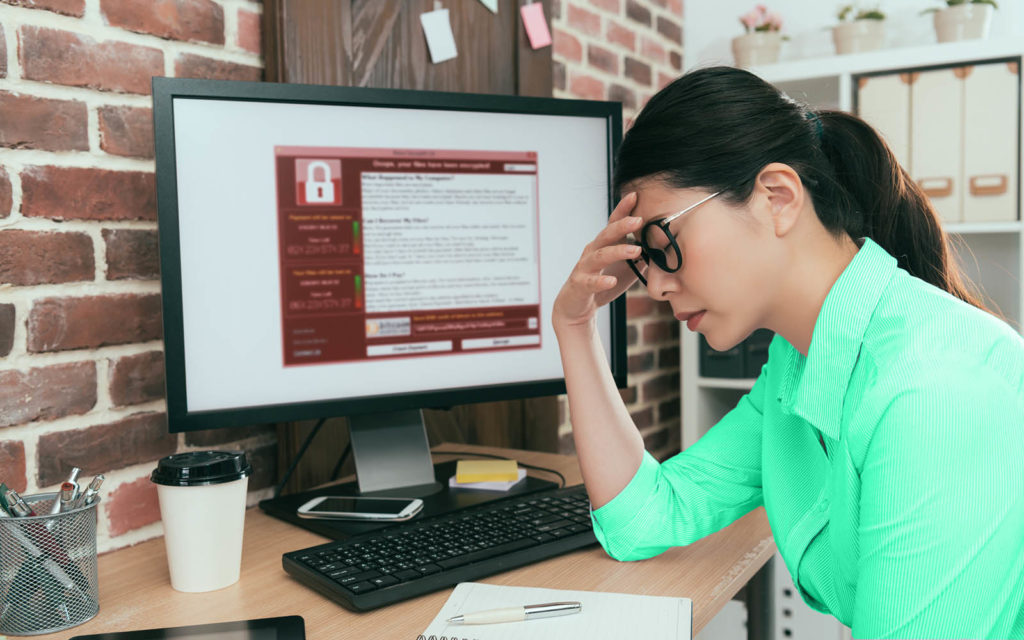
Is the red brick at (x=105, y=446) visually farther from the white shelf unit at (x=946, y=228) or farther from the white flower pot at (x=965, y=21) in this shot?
the white flower pot at (x=965, y=21)

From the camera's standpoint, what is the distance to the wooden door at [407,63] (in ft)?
3.81

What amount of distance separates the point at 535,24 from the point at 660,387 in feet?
3.48

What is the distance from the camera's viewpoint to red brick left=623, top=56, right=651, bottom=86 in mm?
2080

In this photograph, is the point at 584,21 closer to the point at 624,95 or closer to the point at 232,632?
the point at 624,95

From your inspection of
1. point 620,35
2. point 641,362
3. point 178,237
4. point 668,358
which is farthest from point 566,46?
point 178,237

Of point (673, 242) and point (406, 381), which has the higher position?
point (673, 242)

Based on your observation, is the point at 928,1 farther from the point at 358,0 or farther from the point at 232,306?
the point at 232,306

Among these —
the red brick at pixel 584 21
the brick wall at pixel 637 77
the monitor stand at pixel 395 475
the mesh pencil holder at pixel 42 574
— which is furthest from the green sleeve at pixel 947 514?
the red brick at pixel 584 21

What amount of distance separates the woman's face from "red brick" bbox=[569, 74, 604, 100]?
3.44 ft

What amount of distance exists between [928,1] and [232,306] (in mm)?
2066

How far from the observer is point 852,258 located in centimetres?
82

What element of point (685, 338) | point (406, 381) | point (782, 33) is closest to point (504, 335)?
point (406, 381)

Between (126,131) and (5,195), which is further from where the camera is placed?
(126,131)

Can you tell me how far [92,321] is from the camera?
3.14 ft
